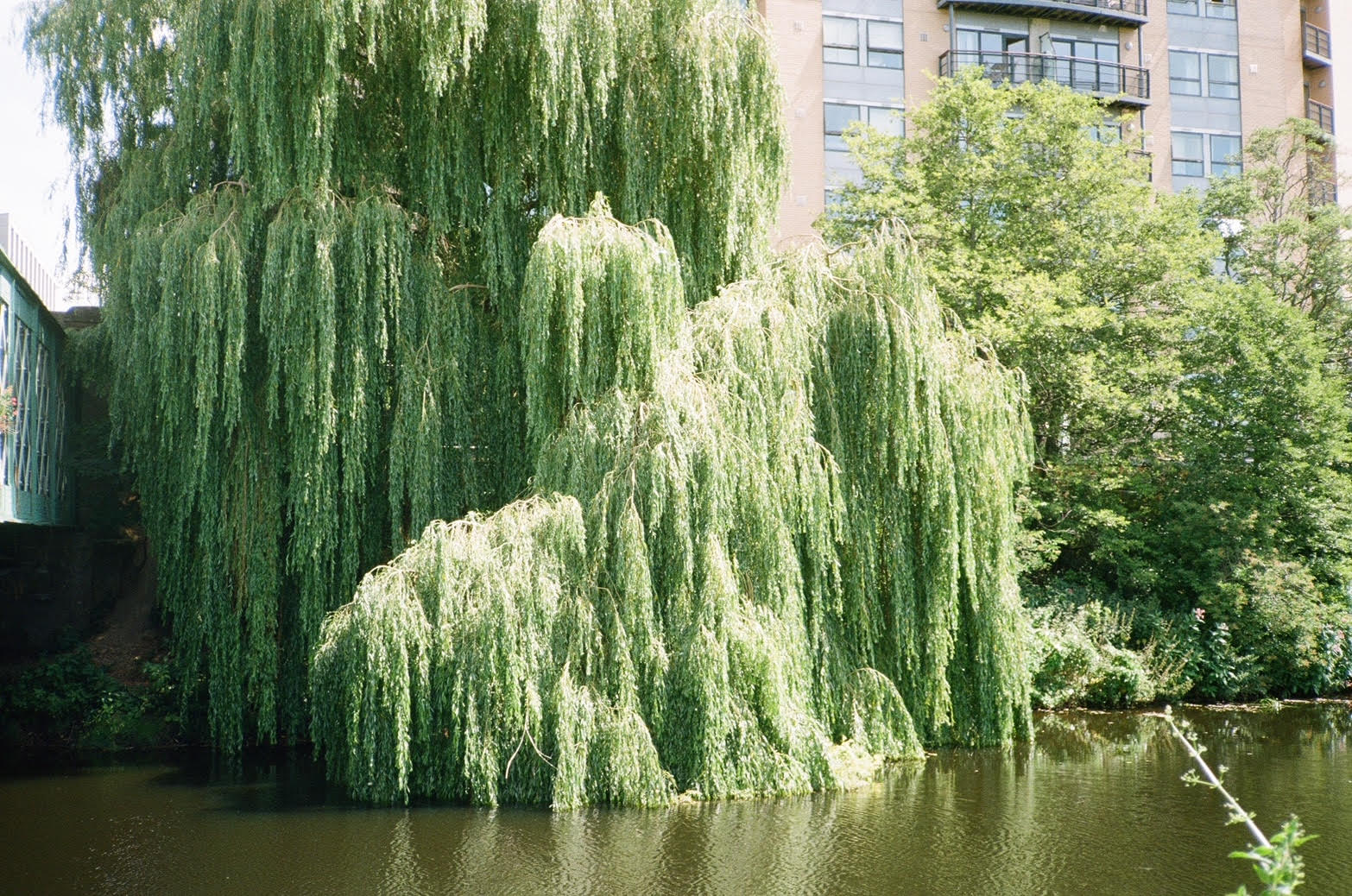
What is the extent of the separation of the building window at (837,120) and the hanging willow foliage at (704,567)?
58.0ft

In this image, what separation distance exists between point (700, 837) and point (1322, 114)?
34.7 metres

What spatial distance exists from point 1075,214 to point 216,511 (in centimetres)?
1582

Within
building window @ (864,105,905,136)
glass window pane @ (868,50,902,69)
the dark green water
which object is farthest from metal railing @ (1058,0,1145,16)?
the dark green water

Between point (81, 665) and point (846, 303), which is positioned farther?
point (81, 665)

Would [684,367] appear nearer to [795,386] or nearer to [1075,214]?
[795,386]

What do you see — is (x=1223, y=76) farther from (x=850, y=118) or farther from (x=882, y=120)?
(x=850, y=118)

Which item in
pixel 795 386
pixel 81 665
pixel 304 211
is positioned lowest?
pixel 81 665

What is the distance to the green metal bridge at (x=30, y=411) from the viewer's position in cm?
1338

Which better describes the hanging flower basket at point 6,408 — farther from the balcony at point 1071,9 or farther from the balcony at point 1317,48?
the balcony at point 1317,48

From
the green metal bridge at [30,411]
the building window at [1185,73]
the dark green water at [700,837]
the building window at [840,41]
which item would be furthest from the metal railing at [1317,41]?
the green metal bridge at [30,411]

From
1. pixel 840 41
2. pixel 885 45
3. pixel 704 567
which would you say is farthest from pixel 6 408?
pixel 885 45

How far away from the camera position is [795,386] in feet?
43.5

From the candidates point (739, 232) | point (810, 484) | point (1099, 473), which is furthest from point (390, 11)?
point (1099, 473)

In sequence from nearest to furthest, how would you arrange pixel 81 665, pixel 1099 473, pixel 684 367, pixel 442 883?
pixel 442 883, pixel 684 367, pixel 81 665, pixel 1099 473
